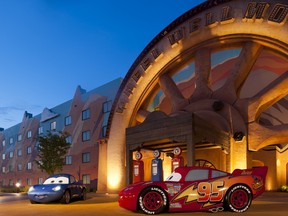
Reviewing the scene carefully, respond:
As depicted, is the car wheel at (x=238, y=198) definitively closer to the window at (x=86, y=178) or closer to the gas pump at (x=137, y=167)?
the gas pump at (x=137, y=167)

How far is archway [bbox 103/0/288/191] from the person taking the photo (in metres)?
21.1

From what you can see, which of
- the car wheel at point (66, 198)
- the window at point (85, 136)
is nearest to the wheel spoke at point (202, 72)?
the car wheel at point (66, 198)

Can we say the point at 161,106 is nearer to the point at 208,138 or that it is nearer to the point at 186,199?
the point at 208,138

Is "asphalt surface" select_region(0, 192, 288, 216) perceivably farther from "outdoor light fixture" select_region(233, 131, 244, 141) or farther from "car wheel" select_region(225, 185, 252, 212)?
"outdoor light fixture" select_region(233, 131, 244, 141)

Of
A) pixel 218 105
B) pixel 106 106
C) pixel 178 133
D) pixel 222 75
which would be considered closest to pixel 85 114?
pixel 106 106

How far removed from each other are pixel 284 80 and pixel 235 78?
10.2ft

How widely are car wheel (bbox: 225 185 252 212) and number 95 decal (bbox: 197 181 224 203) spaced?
0.29m

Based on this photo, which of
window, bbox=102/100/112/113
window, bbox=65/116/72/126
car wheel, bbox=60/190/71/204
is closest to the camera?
car wheel, bbox=60/190/71/204

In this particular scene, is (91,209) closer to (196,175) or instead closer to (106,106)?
(196,175)

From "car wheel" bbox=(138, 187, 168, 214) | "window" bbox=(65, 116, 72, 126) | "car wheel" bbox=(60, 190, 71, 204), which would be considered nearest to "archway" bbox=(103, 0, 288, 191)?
"car wheel" bbox=(60, 190, 71, 204)

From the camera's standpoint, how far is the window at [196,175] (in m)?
11.4

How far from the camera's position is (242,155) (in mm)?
21438

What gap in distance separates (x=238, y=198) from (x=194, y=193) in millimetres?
1466

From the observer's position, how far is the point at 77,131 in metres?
46.3
